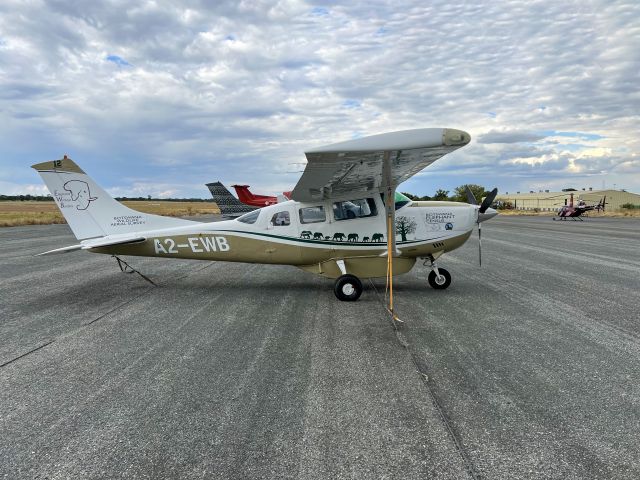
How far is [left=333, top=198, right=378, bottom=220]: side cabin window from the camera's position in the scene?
344 inches

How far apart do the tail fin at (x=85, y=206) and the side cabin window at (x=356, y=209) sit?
162 inches

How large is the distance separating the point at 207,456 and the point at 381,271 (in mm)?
6092

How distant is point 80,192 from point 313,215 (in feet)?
17.4

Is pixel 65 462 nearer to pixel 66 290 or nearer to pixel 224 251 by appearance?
pixel 224 251

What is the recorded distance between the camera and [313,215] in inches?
347

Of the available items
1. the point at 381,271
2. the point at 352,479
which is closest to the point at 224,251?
the point at 381,271

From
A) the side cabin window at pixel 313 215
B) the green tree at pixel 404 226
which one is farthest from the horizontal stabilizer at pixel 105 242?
the green tree at pixel 404 226

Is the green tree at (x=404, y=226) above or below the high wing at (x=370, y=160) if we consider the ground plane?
below

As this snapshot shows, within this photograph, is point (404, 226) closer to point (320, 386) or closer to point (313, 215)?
point (313, 215)

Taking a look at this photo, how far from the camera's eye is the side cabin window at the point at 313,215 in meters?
8.79

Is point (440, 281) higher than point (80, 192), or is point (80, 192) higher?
point (80, 192)

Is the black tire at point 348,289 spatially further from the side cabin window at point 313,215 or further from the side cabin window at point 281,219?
the side cabin window at point 281,219

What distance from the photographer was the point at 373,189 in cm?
866

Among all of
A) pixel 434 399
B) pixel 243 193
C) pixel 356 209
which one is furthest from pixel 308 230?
pixel 243 193
